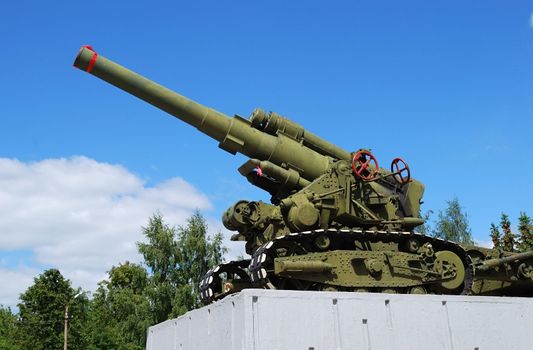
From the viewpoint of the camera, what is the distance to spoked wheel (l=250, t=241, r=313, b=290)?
31.8 ft

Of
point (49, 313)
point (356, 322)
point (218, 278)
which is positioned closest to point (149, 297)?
point (49, 313)

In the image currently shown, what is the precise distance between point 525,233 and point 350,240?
53.1 ft

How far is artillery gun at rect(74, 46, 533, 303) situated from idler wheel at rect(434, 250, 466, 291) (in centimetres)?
2

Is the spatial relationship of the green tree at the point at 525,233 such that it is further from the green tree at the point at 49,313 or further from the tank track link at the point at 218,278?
the green tree at the point at 49,313

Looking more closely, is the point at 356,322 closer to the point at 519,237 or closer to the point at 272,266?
the point at 272,266

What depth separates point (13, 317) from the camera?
58.4m

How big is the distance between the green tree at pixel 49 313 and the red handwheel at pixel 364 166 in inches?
1307

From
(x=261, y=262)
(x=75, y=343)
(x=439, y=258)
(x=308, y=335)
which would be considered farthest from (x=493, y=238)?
(x=75, y=343)

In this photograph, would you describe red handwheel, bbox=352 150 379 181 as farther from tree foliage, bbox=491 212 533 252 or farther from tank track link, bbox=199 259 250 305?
tree foliage, bbox=491 212 533 252

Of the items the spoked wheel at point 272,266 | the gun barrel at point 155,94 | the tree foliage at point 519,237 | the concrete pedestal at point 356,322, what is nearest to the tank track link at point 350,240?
the spoked wheel at point 272,266

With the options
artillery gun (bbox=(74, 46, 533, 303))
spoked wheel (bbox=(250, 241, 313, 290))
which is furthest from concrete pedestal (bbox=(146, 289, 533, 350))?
artillery gun (bbox=(74, 46, 533, 303))

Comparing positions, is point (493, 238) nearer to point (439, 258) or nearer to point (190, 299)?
point (190, 299)

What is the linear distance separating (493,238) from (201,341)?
2053 centimetres

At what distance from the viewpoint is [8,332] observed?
49625 mm
